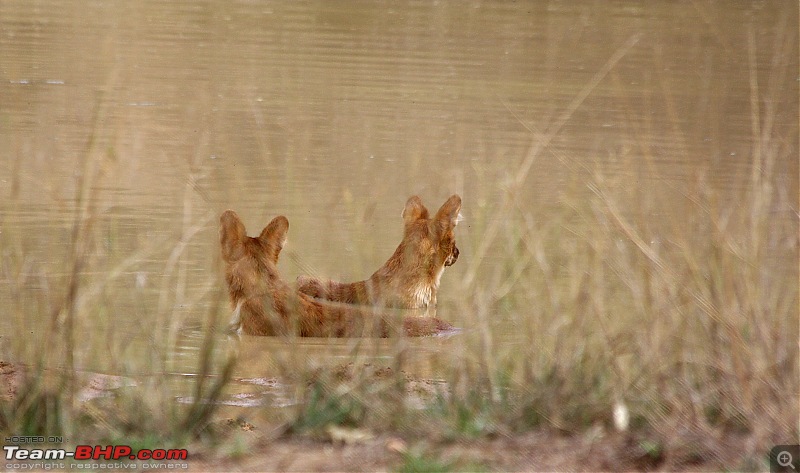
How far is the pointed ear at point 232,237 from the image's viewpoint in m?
5.21

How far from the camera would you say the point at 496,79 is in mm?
13164

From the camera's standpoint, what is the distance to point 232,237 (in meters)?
5.24

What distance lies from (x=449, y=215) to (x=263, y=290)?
1.07 metres

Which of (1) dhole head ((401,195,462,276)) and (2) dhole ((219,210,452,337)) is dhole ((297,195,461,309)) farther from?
(2) dhole ((219,210,452,337))

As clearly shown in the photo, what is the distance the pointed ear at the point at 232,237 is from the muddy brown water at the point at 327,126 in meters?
0.21

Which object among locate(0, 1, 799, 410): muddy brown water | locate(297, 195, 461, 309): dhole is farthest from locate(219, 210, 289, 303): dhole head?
locate(297, 195, 461, 309): dhole

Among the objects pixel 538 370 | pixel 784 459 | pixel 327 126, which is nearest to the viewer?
pixel 784 459

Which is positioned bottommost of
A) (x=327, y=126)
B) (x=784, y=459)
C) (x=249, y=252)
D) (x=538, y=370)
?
(x=784, y=459)

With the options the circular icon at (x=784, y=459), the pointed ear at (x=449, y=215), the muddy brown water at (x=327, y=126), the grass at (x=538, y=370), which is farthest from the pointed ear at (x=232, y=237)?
the circular icon at (x=784, y=459)

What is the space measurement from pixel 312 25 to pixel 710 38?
5150 millimetres

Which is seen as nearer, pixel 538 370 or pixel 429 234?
pixel 538 370

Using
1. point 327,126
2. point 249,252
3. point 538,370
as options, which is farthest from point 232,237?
point 327,126

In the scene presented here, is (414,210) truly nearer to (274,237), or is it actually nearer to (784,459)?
(274,237)

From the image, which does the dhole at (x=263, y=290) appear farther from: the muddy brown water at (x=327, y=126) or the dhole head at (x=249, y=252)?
the muddy brown water at (x=327, y=126)
